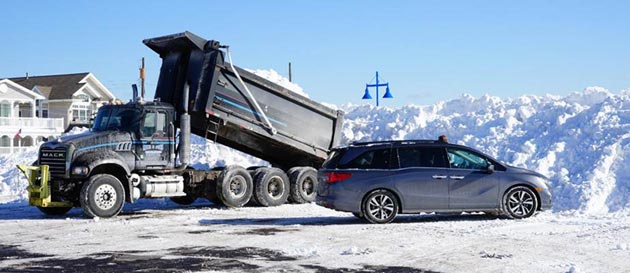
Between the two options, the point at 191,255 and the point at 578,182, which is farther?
the point at 578,182

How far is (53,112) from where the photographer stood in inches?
2753

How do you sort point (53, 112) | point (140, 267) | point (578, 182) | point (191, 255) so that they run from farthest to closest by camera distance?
1. point (53, 112)
2. point (578, 182)
3. point (191, 255)
4. point (140, 267)

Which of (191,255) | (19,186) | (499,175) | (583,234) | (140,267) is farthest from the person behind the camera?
(19,186)

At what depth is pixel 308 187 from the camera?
21531mm

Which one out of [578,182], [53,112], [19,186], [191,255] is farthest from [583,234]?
[53,112]

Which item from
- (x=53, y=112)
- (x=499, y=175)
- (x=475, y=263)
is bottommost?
(x=475, y=263)

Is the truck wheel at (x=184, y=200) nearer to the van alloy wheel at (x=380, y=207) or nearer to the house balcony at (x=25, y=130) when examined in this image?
the van alloy wheel at (x=380, y=207)

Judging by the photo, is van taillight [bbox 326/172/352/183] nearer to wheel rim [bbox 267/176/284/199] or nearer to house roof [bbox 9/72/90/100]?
wheel rim [bbox 267/176/284/199]

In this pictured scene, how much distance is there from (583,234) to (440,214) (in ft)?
14.8

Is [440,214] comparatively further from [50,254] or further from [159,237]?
[50,254]

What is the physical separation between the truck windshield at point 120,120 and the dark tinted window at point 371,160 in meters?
5.46

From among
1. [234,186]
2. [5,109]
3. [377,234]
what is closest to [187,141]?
[234,186]

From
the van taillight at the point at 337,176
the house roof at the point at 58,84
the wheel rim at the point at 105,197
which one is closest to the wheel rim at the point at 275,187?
the wheel rim at the point at 105,197

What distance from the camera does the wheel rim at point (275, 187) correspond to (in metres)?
21.0
